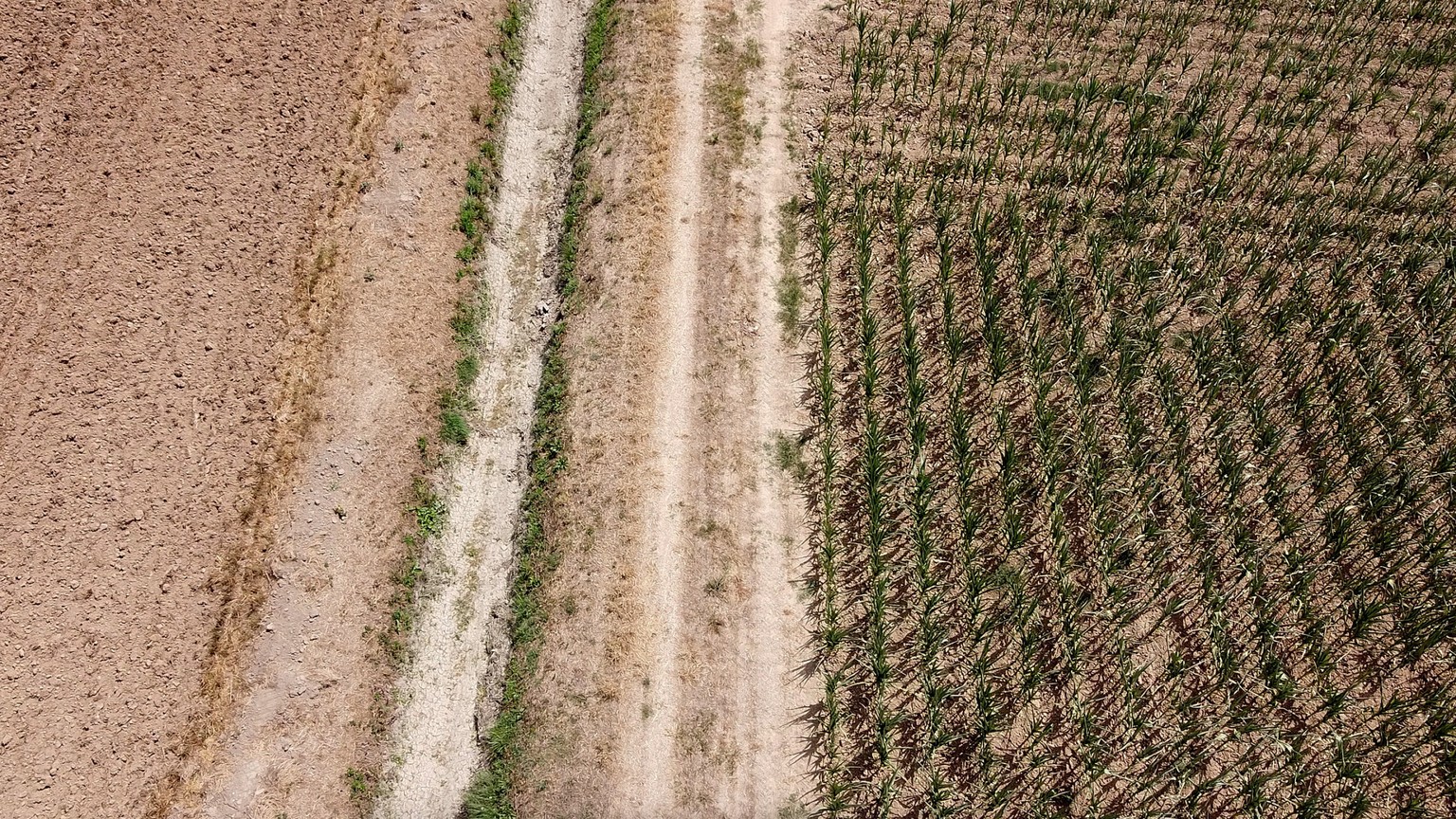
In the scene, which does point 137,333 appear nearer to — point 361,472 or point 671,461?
point 361,472

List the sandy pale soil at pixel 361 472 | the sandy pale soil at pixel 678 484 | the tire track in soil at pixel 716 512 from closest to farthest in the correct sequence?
the tire track in soil at pixel 716 512 < the sandy pale soil at pixel 678 484 < the sandy pale soil at pixel 361 472

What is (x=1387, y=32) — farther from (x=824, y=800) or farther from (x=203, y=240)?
(x=203, y=240)

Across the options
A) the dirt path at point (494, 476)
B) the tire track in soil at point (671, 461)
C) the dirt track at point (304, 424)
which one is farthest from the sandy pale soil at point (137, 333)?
the tire track in soil at point (671, 461)

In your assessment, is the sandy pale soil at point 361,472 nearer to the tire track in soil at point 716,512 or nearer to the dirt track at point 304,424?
the dirt track at point 304,424

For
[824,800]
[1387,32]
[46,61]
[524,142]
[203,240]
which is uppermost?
[1387,32]

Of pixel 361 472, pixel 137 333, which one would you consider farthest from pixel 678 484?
pixel 137 333

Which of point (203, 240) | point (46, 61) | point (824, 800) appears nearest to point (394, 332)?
point (203, 240)
